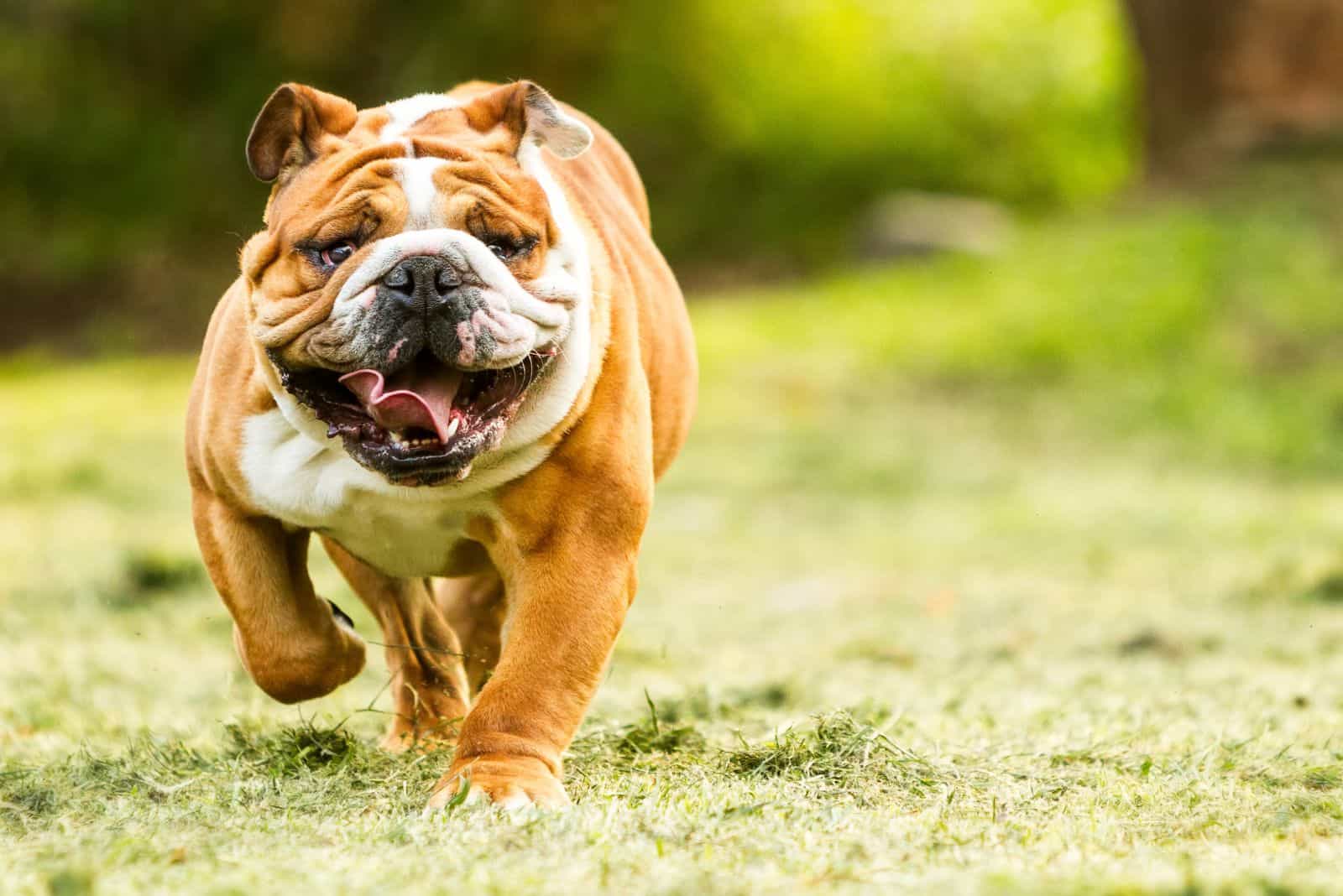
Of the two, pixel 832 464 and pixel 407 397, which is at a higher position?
pixel 407 397

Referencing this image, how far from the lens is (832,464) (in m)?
11.5

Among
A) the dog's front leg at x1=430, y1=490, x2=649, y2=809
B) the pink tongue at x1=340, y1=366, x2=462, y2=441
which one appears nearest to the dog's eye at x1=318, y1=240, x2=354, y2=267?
the pink tongue at x1=340, y1=366, x2=462, y2=441

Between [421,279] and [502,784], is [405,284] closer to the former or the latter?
[421,279]

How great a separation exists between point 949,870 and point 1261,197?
13570 millimetres

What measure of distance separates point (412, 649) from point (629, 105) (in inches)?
734

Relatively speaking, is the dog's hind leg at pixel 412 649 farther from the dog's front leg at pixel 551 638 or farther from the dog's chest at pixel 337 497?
the dog's front leg at pixel 551 638

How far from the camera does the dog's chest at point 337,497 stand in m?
3.82

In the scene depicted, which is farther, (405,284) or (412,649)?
(412,649)

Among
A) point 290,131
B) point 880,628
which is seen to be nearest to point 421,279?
point 290,131

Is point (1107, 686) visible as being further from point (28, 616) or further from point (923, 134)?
point (923, 134)

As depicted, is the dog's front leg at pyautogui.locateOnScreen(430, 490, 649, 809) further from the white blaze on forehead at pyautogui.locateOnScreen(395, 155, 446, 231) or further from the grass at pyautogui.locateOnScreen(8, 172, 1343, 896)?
the white blaze on forehead at pyautogui.locateOnScreen(395, 155, 446, 231)

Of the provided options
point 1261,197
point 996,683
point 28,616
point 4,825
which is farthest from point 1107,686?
point 1261,197

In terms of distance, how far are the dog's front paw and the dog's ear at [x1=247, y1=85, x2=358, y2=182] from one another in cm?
130

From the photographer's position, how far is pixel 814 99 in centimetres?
2342
